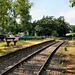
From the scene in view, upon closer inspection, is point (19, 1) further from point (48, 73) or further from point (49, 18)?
point (48, 73)

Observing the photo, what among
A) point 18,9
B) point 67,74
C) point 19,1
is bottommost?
point 67,74

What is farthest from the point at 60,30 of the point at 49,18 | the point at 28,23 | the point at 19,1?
the point at 19,1

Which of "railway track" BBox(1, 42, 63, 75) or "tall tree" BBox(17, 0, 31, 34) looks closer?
"railway track" BBox(1, 42, 63, 75)

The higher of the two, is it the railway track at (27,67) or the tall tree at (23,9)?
the tall tree at (23,9)

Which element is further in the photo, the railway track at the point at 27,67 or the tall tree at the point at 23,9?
the tall tree at the point at 23,9

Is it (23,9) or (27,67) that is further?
(23,9)

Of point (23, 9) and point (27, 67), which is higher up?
point (23, 9)

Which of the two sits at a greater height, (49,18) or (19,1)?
(19,1)

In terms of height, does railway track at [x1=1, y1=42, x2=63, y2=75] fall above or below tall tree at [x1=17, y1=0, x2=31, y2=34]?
below

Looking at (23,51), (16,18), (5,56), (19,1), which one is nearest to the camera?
(5,56)

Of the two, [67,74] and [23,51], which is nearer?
[67,74]

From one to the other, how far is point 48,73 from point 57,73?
50 cm

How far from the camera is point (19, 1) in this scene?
46031mm

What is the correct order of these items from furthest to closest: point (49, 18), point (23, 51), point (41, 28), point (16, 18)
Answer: point (49, 18)
point (41, 28)
point (16, 18)
point (23, 51)
